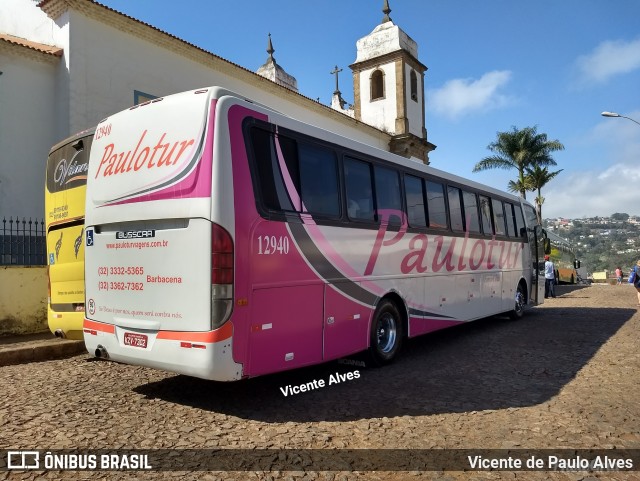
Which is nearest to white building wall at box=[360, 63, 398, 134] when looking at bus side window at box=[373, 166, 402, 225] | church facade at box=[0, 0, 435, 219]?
church facade at box=[0, 0, 435, 219]

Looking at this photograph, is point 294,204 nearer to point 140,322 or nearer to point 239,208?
point 239,208

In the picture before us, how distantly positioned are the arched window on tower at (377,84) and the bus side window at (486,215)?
19625 millimetres

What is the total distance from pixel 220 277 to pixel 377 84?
1061 inches

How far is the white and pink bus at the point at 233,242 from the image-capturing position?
4664mm

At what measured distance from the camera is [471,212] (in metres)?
9.91

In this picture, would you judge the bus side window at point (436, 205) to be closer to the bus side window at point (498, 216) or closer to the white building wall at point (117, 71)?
the bus side window at point (498, 216)

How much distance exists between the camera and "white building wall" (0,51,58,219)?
1180 cm

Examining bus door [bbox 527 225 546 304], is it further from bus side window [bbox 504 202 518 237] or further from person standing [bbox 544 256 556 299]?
person standing [bbox 544 256 556 299]

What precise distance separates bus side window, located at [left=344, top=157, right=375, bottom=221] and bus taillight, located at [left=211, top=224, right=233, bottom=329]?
7.25 ft

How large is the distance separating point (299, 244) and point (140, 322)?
1.87 meters

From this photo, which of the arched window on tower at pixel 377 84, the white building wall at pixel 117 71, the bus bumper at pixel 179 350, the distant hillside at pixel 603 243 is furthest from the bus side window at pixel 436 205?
the distant hillside at pixel 603 243

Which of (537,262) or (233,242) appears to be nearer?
(233,242)

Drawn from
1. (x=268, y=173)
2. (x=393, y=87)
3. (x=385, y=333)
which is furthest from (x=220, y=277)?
(x=393, y=87)

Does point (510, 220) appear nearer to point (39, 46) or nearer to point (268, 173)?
point (268, 173)
